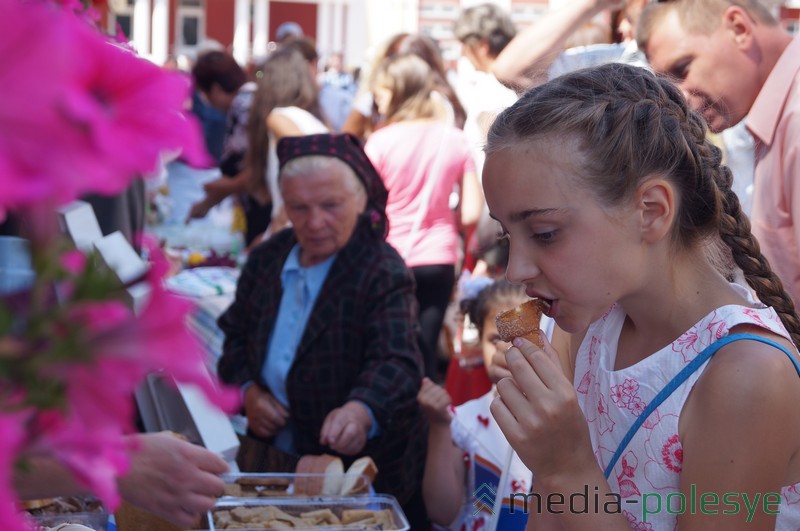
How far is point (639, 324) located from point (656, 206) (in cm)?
24

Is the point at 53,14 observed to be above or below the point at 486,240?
above

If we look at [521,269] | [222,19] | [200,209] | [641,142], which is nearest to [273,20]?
[222,19]

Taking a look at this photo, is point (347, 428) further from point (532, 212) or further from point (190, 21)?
point (190, 21)

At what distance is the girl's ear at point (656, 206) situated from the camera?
1599 mm

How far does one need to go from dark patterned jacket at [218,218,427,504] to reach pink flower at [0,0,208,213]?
2.32 meters

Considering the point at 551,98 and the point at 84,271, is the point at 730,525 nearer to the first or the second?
the point at 551,98

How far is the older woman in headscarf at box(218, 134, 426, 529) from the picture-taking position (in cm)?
285

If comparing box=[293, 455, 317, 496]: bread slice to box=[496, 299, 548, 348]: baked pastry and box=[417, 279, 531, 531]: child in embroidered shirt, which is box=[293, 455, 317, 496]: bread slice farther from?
box=[496, 299, 548, 348]: baked pastry

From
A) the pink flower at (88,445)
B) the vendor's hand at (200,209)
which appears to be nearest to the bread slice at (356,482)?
the pink flower at (88,445)

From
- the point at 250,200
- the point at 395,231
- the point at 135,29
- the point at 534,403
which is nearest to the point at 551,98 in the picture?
the point at 534,403

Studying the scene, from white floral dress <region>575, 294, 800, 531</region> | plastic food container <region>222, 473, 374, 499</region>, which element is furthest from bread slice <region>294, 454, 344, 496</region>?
white floral dress <region>575, 294, 800, 531</region>

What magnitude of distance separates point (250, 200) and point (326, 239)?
2889 millimetres

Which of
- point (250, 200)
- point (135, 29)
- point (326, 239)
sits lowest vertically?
point (135, 29)

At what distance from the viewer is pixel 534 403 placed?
1.56 m
